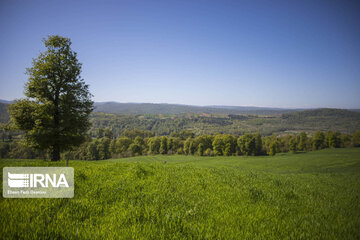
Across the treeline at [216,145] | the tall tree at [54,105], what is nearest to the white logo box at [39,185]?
the tall tree at [54,105]

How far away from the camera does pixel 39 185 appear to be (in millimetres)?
4891

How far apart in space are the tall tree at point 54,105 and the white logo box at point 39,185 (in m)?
11.5

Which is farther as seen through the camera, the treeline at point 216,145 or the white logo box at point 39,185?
the treeline at point 216,145

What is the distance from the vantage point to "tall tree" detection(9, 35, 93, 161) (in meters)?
14.8

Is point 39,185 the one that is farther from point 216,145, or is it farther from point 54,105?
point 216,145

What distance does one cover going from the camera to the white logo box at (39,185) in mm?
4238

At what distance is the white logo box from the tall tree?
37.8ft

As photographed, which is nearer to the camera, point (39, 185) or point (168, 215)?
point (168, 215)

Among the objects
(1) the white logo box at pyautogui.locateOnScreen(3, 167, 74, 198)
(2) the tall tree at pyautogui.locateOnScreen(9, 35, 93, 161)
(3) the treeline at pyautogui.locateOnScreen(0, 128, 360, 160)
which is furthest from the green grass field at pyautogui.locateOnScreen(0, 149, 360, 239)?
(3) the treeline at pyautogui.locateOnScreen(0, 128, 360, 160)

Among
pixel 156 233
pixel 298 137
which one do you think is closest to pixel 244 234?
pixel 156 233

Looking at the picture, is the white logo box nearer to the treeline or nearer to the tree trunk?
the tree trunk

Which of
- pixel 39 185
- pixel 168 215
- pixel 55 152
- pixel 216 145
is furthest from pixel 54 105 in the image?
pixel 216 145

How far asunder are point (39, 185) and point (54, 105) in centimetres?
1417

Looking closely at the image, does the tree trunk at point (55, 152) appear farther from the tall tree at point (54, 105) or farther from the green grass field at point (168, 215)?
the green grass field at point (168, 215)
